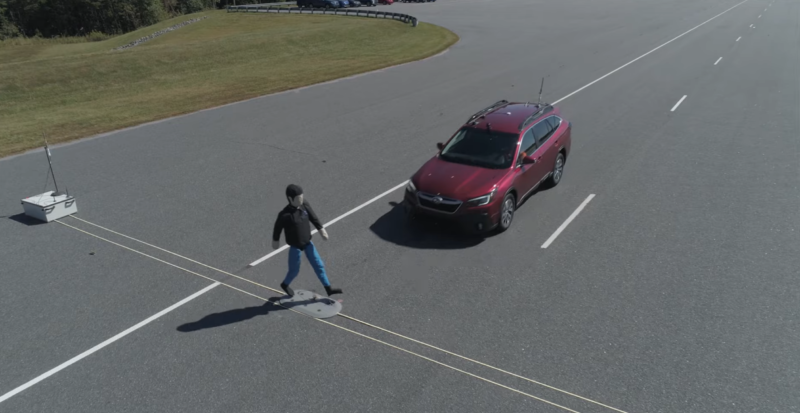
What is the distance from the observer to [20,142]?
1548 cm

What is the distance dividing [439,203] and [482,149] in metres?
1.80

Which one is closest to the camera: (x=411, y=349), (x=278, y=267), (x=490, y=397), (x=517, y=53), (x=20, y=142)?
(x=490, y=397)

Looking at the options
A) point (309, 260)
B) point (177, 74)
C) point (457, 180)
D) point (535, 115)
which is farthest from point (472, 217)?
point (177, 74)

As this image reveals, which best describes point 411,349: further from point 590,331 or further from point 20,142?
point 20,142

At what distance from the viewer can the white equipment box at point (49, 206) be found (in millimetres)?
10406

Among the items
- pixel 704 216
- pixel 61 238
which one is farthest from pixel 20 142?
pixel 704 216

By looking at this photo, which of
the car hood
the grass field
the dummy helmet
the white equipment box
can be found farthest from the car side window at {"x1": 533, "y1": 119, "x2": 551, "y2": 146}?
the grass field

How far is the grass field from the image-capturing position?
61.0 ft

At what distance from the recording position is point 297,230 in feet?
24.5

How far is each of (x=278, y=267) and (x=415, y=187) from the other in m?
2.80

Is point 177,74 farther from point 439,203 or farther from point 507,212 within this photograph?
point 507,212

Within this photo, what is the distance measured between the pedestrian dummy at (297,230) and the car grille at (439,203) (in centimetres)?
257

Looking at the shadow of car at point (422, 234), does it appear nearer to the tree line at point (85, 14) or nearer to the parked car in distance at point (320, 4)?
the parked car in distance at point (320, 4)

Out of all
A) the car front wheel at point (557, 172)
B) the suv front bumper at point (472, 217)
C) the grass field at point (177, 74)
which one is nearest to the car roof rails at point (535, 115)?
the car front wheel at point (557, 172)
